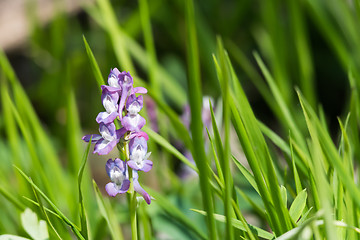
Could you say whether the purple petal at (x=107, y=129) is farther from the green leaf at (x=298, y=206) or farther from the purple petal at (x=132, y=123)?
the green leaf at (x=298, y=206)

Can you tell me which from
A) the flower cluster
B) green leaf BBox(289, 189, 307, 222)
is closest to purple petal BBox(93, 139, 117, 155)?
the flower cluster

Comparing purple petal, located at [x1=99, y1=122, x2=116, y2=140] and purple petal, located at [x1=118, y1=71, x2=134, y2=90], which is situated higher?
purple petal, located at [x1=118, y1=71, x2=134, y2=90]

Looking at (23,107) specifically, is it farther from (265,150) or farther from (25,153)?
(25,153)

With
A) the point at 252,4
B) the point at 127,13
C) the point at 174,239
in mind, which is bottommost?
the point at 174,239

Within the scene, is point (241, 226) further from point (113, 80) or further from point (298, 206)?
point (113, 80)

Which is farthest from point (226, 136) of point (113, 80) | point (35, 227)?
point (35, 227)

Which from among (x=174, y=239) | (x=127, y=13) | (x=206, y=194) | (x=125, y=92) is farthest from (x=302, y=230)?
(x=127, y=13)

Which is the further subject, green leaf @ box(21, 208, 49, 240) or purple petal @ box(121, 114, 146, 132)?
green leaf @ box(21, 208, 49, 240)

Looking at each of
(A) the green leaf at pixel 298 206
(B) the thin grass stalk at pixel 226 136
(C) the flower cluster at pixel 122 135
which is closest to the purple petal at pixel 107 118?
(C) the flower cluster at pixel 122 135

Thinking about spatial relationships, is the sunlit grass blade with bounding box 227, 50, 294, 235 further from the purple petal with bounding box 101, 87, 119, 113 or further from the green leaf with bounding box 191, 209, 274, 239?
the purple petal with bounding box 101, 87, 119, 113
